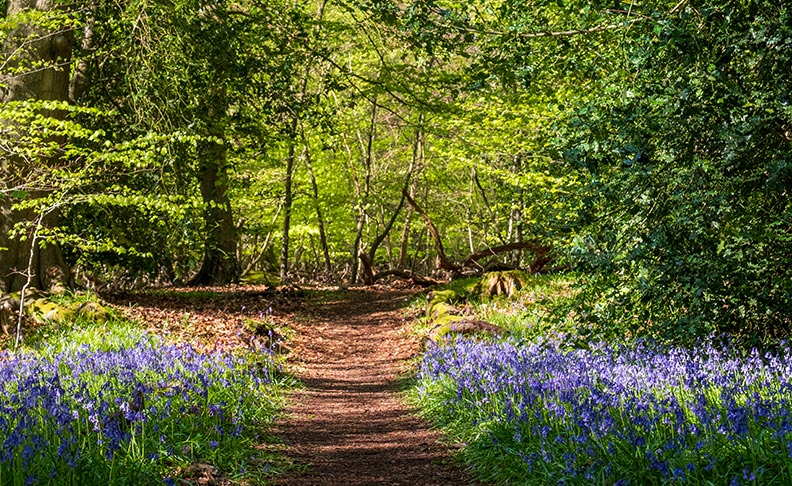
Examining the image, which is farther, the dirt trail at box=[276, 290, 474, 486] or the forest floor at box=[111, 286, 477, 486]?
the forest floor at box=[111, 286, 477, 486]

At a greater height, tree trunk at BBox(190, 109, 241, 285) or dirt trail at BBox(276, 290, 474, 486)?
tree trunk at BBox(190, 109, 241, 285)

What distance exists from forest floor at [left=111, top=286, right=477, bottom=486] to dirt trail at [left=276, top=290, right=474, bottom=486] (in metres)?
0.01

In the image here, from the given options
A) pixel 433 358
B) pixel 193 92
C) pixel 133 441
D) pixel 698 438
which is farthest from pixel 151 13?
pixel 698 438

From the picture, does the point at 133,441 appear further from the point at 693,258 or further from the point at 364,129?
the point at 364,129

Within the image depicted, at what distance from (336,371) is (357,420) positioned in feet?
11.8

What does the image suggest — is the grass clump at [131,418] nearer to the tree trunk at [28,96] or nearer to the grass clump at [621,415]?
the grass clump at [621,415]

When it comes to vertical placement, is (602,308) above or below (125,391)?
above

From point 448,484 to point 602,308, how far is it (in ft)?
8.29

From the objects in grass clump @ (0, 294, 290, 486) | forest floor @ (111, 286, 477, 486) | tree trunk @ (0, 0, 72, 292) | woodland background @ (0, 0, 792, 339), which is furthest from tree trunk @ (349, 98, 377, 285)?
grass clump @ (0, 294, 290, 486)

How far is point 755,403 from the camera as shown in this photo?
4.25 meters

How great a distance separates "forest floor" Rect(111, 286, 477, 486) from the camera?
593cm

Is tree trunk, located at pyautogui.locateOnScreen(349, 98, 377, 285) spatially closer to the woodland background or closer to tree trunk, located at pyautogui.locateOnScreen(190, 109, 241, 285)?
tree trunk, located at pyautogui.locateOnScreen(190, 109, 241, 285)

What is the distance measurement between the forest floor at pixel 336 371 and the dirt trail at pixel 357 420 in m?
0.01

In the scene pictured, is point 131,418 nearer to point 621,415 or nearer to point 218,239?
point 621,415
